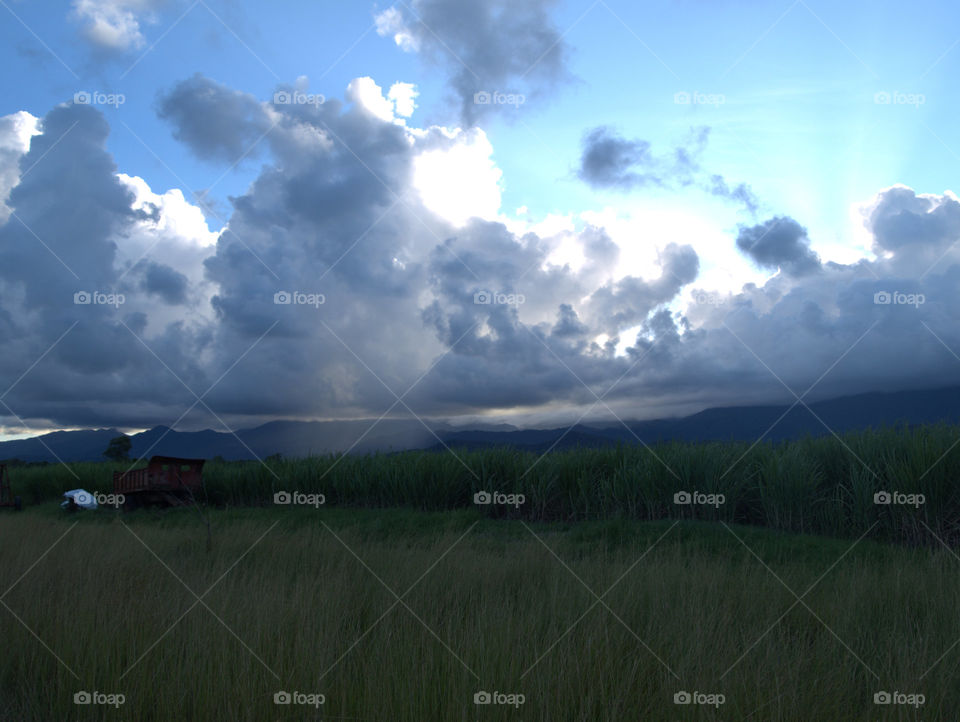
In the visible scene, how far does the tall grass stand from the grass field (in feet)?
9.09

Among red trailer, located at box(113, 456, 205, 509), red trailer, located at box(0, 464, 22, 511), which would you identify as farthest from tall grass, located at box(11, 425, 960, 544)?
red trailer, located at box(0, 464, 22, 511)

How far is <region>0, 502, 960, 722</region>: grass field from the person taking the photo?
3619mm

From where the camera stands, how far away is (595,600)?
5410 millimetres

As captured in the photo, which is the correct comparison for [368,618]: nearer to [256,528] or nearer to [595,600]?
[595,600]

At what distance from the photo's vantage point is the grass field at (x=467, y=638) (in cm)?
362

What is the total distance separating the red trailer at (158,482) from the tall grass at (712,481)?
3764 millimetres

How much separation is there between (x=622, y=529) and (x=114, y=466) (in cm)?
2314

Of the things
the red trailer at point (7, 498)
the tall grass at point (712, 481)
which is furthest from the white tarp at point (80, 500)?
the tall grass at point (712, 481)

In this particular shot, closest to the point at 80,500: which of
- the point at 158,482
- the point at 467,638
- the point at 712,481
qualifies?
the point at 158,482

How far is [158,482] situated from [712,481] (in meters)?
14.1

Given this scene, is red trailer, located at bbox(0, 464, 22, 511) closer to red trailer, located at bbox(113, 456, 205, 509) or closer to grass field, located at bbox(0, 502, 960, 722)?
red trailer, located at bbox(113, 456, 205, 509)

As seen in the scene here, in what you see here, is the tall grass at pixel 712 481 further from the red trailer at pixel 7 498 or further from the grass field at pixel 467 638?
the red trailer at pixel 7 498

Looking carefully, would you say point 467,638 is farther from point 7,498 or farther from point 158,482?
point 7,498

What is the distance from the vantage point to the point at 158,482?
16.7 meters
